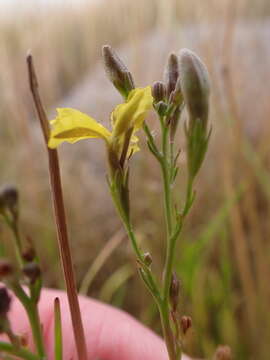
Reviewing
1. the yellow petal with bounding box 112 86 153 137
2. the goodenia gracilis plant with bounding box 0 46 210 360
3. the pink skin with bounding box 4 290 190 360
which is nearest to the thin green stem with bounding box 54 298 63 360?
the goodenia gracilis plant with bounding box 0 46 210 360

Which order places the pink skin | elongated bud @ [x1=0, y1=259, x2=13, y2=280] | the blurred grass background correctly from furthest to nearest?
1. the blurred grass background
2. the pink skin
3. elongated bud @ [x1=0, y1=259, x2=13, y2=280]

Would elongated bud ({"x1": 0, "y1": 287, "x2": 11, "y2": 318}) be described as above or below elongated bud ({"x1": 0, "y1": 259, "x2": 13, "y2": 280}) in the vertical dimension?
below

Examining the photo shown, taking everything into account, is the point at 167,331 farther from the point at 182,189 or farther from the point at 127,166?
the point at 182,189

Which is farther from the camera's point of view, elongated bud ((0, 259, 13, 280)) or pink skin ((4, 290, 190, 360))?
pink skin ((4, 290, 190, 360))

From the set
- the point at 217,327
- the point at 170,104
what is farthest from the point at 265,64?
the point at 170,104

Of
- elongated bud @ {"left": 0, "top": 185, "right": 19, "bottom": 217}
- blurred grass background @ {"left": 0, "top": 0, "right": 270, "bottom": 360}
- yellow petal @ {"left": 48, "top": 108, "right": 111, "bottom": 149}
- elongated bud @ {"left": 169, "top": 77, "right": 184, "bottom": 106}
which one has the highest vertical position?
elongated bud @ {"left": 169, "top": 77, "right": 184, "bottom": 106}

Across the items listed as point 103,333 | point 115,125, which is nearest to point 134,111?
point 115,125

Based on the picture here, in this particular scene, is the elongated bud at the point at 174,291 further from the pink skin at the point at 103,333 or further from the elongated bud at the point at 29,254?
the pink skin at the point at 103,333

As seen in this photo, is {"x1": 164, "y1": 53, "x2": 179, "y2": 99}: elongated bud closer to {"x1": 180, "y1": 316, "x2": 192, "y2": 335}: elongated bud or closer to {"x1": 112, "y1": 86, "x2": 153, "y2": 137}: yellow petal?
{"x1": 112, "y1": 86, "x2": 153, "y2": 137}: yellow petal
